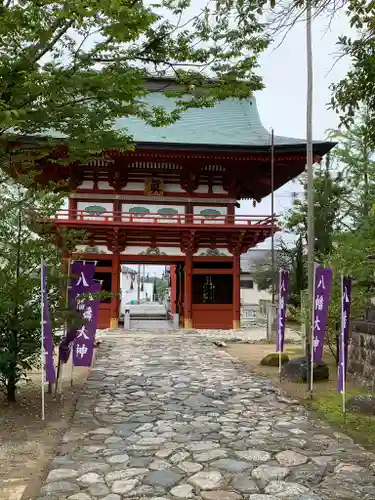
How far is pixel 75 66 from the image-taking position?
16.4ft

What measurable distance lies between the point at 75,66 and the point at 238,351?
9.92 metres

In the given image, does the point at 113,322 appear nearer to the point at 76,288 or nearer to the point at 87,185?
the point at 87,185

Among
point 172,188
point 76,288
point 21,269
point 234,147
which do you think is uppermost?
point 234,147

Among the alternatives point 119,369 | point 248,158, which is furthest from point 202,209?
point 119,369

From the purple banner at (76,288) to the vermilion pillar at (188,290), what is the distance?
11156 mm

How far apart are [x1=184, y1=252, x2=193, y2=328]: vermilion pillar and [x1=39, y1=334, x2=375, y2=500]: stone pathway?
990cm

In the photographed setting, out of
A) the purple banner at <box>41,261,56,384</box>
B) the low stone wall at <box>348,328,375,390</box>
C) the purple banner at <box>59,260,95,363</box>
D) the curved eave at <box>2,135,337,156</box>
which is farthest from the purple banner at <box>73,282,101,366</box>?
the curved eave at <box>2,135,337,156</box>

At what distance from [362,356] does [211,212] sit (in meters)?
11.7

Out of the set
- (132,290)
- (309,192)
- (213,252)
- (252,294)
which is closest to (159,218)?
(213,252)

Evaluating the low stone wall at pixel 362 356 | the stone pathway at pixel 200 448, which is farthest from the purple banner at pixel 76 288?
the low stone wall at pixel 362 356

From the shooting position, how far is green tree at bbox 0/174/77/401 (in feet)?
21.2

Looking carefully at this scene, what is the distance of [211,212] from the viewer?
19422 millimetres

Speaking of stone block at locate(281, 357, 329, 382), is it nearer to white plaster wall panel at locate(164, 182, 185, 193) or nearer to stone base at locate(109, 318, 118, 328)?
stone base at locate(109, 318, 118, 328)

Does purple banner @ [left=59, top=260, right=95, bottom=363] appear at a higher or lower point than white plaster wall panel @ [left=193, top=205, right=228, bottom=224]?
lower
